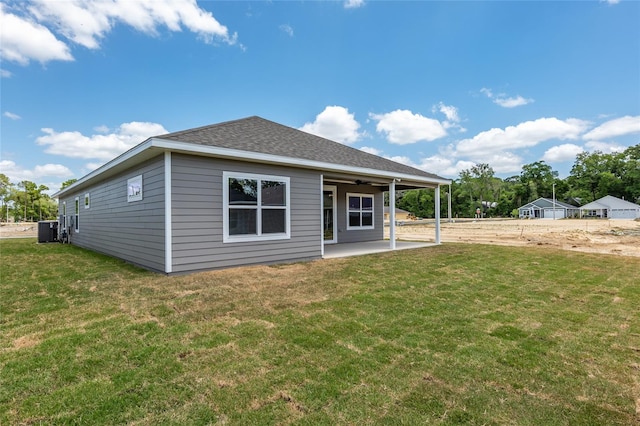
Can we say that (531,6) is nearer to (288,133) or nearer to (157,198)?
(288,133)

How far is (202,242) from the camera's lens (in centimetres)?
631

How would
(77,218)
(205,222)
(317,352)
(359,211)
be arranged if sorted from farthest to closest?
(77,218) → (359,211) → (205,222) → (317,352)

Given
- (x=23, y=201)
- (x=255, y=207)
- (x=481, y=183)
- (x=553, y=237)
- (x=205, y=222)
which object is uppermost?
(x=481, y=183)

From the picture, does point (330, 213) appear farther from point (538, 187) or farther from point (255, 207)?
point (538, 187)

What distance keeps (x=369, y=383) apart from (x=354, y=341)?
2.48 feet

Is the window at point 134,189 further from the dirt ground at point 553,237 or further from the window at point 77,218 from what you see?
the dirt ground at point 553,237

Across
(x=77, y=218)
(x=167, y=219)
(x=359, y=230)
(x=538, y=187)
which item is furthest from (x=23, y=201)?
(x=538, y=187)

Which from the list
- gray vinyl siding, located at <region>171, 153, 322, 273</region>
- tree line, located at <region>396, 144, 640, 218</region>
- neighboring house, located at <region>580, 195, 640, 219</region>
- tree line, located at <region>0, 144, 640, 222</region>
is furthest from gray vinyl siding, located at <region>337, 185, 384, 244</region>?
tree line, located at <region>0, 144, 640, 222</region>

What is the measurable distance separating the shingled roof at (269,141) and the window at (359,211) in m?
2.21

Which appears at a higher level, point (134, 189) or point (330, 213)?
point (134, 189)

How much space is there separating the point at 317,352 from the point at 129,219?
281 inches

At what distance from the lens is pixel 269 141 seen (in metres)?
7.95

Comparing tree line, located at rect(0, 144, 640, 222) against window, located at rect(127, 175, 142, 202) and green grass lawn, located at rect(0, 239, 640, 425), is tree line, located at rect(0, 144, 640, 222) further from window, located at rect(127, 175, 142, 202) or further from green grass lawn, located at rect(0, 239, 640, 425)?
green grass lawn, located at rect(0, 239, 640, 425)

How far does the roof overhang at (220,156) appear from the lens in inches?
227
